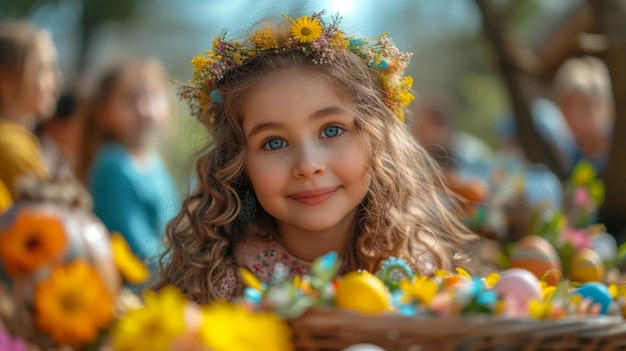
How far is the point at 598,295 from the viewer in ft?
6.31

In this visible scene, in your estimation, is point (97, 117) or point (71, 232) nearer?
point (71, 232)

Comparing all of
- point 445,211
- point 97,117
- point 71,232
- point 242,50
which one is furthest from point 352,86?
point 97,117

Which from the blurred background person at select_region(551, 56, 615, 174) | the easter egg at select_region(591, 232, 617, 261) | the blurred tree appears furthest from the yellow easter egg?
the blurred tree

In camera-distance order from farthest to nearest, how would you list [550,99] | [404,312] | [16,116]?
[550,99]
[16,116]
[404,312]

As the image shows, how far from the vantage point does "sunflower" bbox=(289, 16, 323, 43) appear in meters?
2.38

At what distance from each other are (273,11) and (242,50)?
16 cm

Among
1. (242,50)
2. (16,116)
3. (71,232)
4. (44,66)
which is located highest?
(44,66)

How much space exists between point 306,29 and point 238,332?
1.28 meters

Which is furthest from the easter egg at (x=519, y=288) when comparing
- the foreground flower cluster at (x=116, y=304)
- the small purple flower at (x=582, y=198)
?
the small purple flower at (x=582, y=198)

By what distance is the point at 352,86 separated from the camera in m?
2.42

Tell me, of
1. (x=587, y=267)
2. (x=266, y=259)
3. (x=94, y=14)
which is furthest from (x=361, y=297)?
(x=94, y=14)

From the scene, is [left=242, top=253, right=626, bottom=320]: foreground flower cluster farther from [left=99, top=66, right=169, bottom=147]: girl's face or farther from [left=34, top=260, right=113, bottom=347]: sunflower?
[left=99, top=66, right=169, bottom=147]: girl's face

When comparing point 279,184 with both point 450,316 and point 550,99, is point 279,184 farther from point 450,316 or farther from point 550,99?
point 550,99

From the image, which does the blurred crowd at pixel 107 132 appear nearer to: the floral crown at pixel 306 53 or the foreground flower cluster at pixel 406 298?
the floral crown at pixel 306 53
